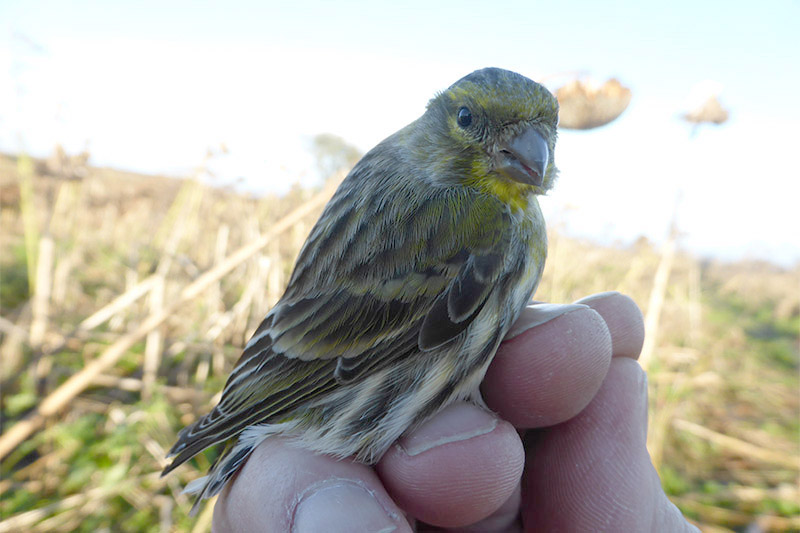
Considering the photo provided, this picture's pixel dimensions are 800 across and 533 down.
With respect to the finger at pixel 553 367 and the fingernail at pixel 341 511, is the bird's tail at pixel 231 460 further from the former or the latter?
the finger at pixel 553 367

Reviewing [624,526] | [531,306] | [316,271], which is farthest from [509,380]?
[316,271]

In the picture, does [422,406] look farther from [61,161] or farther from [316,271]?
[61,161]

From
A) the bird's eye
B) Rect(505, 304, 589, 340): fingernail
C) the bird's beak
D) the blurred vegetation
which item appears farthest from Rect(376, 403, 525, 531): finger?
the blurred vegetation

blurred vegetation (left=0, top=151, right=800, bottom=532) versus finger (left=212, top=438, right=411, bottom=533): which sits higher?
finger (left=212, top=438, right=411, bottom=533)

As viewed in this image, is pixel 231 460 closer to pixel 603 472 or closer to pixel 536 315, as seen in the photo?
pixel 536 315

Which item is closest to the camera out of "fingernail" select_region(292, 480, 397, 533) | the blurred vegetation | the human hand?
"fingernail" select_region(292, 480, 397, 533)

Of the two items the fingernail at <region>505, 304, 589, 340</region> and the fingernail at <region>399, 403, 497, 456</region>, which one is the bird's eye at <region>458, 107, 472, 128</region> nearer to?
the fingernail at <region>505, 304, 589, 340</region>

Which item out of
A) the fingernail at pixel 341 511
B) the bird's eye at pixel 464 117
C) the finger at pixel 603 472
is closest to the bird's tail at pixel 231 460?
the fingernail at pixel 341 511

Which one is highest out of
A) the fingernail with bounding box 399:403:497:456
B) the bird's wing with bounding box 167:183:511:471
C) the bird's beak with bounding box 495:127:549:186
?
the bird's beak with bounding box 495:127:549:186

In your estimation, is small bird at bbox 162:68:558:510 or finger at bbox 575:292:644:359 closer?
small bird at bbox 162:68:558:510
